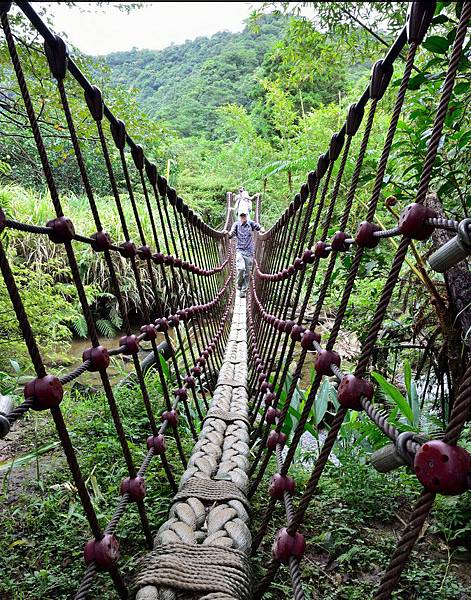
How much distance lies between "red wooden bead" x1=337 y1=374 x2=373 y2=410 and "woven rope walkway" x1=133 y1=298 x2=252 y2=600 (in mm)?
338

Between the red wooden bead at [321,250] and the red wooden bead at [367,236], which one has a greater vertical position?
the red wooden bead at [367,236]

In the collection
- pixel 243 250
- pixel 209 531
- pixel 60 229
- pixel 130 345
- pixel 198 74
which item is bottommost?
pixel 243 250

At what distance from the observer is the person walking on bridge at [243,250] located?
187 inches

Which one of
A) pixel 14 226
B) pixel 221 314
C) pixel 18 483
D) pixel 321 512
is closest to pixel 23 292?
pixel 18 483

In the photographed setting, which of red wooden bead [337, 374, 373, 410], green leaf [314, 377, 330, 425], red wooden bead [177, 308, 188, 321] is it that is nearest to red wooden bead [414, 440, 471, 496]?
red wooden bead [337, 374, 373, 410]

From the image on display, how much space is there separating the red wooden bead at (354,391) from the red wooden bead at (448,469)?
0.62 ft

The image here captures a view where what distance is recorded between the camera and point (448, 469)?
32 cm

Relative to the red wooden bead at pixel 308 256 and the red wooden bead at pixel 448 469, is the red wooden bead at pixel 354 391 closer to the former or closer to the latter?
the red wooden bead at pixel 448 469

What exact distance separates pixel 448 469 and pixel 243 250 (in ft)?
14.8

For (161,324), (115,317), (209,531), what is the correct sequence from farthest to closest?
1. (115,317)
2. (161,324)
3. (209,531)

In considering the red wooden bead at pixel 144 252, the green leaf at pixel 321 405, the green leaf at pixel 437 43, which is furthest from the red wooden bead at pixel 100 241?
the green leaf at pixel 321 405

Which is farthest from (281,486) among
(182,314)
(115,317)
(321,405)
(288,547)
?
(115,317)

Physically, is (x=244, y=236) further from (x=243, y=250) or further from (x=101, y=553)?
(x=101, y=553)

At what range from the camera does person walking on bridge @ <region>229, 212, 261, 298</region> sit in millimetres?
4738
